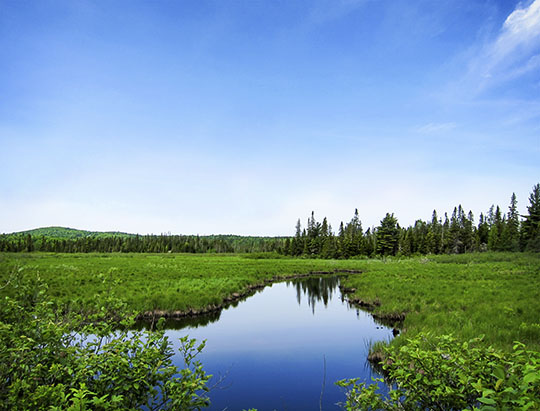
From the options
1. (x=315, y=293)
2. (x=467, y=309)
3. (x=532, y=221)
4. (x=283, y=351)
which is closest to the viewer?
(x=283, y=351)

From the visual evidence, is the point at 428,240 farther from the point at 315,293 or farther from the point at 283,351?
the point at 283,351

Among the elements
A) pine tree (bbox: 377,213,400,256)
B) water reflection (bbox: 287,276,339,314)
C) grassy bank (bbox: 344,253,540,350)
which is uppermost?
pine tree (bbox: 377,213,400,256)

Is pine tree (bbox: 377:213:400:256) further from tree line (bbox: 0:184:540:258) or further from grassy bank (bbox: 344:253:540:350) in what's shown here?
grassy bank (bbox: 344:253:540:350)

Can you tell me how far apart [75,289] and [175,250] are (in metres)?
137

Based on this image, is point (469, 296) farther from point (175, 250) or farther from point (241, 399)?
point (175, 250)

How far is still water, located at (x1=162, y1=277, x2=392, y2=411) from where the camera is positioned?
35.0 feet

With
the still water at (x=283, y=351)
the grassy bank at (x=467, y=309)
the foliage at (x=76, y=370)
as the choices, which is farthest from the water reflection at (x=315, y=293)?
the foliage at (x=76, y=370)

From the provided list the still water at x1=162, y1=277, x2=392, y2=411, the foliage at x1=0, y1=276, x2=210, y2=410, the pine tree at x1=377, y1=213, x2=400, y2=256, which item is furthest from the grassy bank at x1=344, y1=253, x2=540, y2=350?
the pine tree at x1=377, y1=213, x2=400, y2=256

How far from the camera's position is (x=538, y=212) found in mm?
69188

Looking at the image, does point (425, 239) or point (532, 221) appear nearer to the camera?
point (532, 221)

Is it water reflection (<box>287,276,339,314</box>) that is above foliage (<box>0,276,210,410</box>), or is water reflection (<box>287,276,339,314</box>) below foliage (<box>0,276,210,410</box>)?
below

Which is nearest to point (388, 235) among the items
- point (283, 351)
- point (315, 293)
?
point (315, 293)

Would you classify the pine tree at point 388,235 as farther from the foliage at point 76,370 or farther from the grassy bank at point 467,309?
the foliage at point 76,370

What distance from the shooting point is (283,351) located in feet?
49.7
